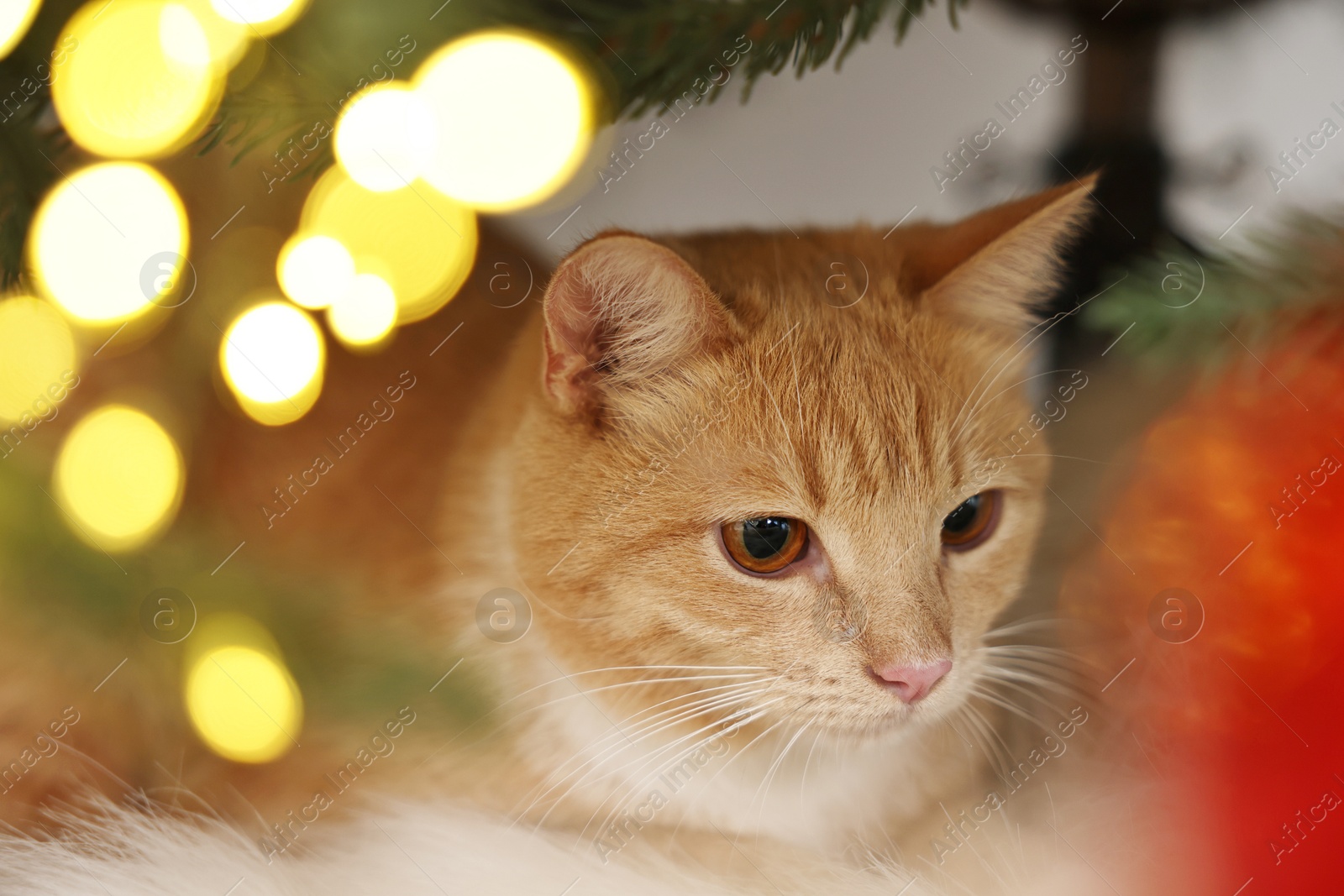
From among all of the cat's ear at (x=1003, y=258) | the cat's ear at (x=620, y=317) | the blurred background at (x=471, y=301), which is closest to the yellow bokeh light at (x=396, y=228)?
the blurred background at (x=471, y=301)

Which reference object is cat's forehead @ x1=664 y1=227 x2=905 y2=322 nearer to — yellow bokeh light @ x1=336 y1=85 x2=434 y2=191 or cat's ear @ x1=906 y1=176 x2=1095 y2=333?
cat's ear @ x1=906 y1=176 x2=1095 y2=333

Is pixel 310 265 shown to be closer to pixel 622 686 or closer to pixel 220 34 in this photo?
pixel 220 34

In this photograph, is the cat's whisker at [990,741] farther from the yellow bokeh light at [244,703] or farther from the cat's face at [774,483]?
the yellow bokeh light at [244,703]

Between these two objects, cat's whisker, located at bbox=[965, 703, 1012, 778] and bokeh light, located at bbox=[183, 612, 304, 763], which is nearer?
bokeh light, located at bbox=[183, 612, 304, 763]

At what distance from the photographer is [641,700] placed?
3.38 feet

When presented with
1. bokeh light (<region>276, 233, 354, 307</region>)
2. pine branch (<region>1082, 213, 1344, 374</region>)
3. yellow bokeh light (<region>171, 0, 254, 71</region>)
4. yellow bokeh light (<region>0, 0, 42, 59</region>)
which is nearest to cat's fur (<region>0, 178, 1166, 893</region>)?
pine branch (<region>1082, 213, 1344, 374</region>)

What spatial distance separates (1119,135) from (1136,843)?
847 mm

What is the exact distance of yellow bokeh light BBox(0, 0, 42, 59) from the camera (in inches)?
31.4

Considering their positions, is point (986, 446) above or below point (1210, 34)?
below

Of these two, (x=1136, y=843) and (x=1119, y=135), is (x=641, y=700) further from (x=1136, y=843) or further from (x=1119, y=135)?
(x=1119, y=135)

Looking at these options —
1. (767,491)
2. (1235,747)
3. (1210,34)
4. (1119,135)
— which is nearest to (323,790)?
(767,491)

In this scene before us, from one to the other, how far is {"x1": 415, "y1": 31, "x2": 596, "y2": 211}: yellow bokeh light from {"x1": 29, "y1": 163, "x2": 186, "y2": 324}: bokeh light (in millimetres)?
296

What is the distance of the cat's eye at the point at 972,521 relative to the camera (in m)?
1.05

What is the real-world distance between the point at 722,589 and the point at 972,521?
0.33 meters
